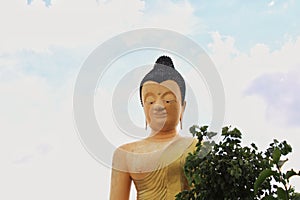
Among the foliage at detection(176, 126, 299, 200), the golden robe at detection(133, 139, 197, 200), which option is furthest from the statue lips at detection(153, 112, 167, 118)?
the foliage at detection(176, 126, 299, 200)

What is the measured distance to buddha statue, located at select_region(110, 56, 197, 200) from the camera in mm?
5863

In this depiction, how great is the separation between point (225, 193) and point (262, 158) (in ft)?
1.51

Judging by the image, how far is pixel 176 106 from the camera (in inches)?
243

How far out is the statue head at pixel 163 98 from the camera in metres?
6.14

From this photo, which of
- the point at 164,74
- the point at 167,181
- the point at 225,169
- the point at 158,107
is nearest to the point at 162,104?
the point at 158,107

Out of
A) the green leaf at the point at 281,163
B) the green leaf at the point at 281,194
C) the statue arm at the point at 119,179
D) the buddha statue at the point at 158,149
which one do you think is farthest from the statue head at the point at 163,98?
the green leaf at the point at 281,194

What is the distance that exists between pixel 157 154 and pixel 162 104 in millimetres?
618

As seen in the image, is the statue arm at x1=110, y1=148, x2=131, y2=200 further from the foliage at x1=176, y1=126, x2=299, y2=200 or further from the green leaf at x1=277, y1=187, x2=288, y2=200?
the green leaf at x1=277, y1=187, x2=288, y2=200

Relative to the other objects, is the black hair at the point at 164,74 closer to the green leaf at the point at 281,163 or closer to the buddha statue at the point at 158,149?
the buddha statue at the point at 158,149

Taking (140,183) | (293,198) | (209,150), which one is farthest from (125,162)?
(293,198)

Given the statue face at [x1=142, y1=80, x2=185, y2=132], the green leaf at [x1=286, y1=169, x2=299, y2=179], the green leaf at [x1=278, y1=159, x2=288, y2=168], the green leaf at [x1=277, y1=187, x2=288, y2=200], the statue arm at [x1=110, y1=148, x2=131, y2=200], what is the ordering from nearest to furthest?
the green leaf at [x1=277, y1=187, x2=288, y2=200] < the green leaf at [x1=286, y1=169, x2=299, y2=179] < the green leaf at [x1=278, y1=159, x2=288, y2=168] < the statue arm at [x1=110, y1=148, x2=131, y2=200] < the statue face at [x1=142, y1=80, x2=185, y2=132]

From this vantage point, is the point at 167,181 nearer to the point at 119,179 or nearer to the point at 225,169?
the point at 119,179

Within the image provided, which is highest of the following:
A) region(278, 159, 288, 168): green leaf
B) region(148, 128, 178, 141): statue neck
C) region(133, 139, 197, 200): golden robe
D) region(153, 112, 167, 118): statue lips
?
region(153, 112, 167, 118): statue lips

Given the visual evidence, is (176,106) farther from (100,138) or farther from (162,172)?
(100,138)
